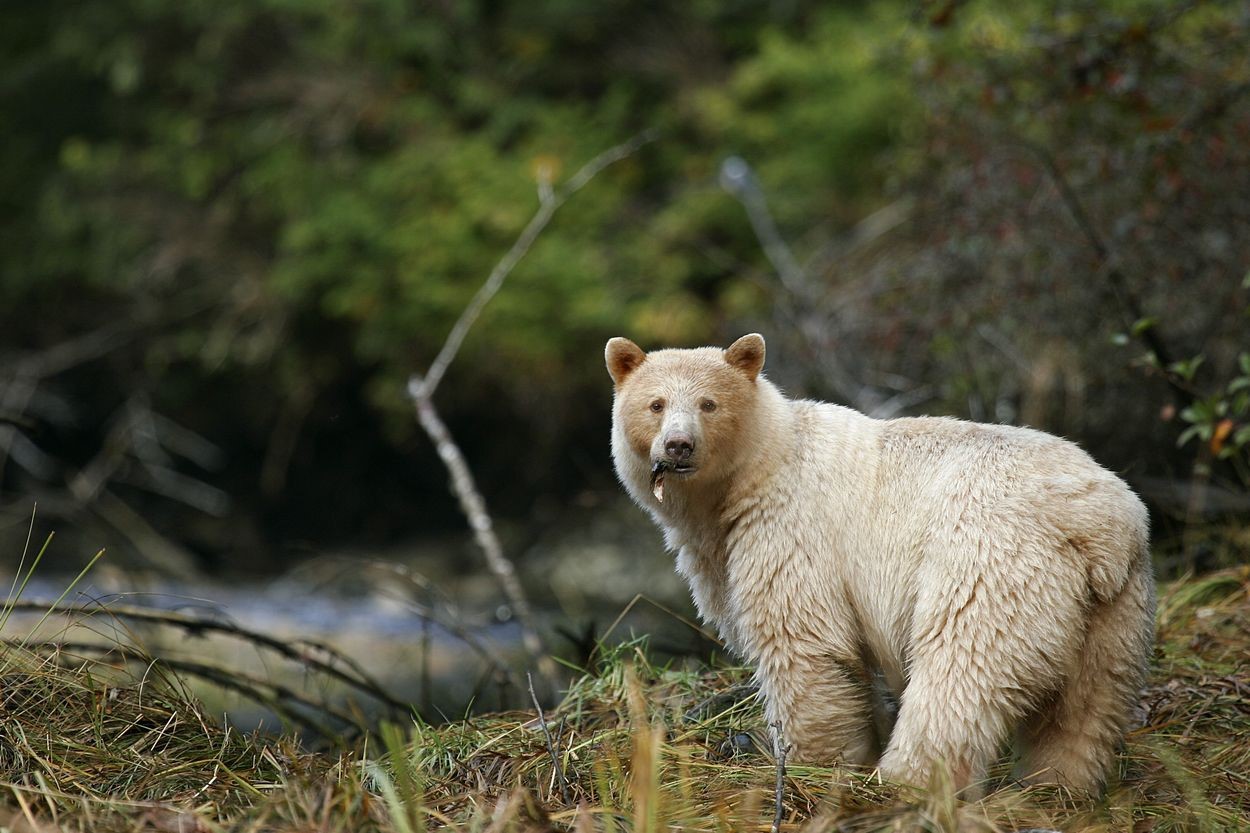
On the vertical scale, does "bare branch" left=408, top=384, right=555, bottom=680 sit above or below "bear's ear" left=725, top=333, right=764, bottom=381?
below

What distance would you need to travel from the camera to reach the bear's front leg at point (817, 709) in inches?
148

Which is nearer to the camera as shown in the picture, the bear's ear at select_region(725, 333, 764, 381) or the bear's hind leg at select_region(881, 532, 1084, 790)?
the bear's hind leg at select_region(881, 532, 1084, 790)

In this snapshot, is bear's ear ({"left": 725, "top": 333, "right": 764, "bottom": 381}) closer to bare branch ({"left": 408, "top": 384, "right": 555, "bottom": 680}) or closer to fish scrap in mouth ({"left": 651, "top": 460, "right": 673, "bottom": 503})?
fish scrap in mouth ({"left": 651, "top": 460, "right": 673, "bottom": 503})

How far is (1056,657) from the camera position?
3455 mm

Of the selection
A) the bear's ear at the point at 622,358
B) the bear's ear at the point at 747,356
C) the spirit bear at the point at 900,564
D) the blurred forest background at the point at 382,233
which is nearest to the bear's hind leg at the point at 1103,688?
the spirit bear at the point at 900,564

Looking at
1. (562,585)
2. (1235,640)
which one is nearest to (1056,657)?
(1235,640)

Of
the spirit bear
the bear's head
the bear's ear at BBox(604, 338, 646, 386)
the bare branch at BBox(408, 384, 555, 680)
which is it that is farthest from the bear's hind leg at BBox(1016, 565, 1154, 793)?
the bare branch at BBox(408, 384, 555, 680)

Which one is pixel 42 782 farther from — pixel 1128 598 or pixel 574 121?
pixel 574 121

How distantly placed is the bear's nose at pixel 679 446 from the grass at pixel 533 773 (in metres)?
0.80

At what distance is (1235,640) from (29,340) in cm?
1598

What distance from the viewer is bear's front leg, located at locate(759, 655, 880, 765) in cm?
376

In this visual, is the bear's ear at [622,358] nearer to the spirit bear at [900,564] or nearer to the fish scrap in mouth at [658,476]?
the spirit bear at [900,564]

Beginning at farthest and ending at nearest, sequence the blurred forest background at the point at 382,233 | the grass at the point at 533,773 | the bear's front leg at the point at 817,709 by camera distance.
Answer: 1. the blurred forest background at the point at 382,233
2. the bear's front leg at the point at 817,709
3. the grass at the point at 533,773

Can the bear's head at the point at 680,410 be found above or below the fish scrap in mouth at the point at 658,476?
above
